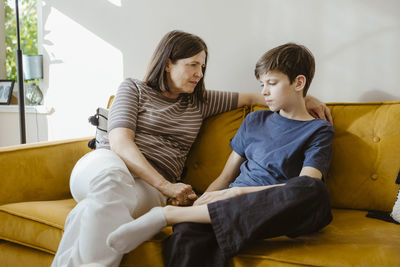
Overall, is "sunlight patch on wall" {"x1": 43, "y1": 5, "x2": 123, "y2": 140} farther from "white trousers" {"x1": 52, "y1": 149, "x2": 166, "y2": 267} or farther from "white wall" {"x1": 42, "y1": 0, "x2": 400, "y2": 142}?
"white trousers" {"x1": 52, "y1": 149, "x2": 166, "y2": 267}

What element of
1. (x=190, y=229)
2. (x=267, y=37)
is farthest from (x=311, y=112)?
(x=190, y=229)

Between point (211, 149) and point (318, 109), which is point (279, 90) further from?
point (211, 149)

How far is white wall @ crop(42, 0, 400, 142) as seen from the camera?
5.27 ft

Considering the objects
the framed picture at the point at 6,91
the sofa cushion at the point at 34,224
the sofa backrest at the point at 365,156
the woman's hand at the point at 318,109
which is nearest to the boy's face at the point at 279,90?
the woman's hand at the point at 318,109

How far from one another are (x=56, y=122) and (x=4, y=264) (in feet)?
4.54

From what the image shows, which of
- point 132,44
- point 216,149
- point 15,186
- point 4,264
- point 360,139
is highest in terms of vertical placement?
point 132,44

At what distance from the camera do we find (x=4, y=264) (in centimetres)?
128

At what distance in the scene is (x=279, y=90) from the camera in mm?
1302

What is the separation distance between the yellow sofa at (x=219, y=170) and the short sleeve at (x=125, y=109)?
1.07ft

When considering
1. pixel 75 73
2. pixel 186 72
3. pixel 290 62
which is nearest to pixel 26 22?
pixel 75 73

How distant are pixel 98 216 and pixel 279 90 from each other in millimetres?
761

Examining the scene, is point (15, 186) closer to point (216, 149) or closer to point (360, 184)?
point (216, 149)

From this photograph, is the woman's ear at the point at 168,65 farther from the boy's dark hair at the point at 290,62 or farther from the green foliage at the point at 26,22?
the green foliage at the point at 26,22

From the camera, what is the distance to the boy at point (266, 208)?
949mm
